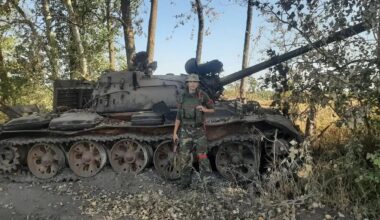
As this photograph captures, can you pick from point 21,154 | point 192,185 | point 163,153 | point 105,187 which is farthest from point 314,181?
point 21,154

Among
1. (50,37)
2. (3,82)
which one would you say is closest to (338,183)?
(50,37)

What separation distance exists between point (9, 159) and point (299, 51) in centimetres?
628

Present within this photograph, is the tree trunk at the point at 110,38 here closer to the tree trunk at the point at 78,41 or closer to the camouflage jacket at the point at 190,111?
the tree trunk at the point at 78,41

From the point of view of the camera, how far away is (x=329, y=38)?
7965 mm

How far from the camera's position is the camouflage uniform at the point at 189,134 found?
8359mm

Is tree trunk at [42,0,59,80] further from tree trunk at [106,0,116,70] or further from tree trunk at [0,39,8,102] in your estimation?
tree trunk at [106,0,116,70]

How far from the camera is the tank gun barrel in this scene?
7793mm

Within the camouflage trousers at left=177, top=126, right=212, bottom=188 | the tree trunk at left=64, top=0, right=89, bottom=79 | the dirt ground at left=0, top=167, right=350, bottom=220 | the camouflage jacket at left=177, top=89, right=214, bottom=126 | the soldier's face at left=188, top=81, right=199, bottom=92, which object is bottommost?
the dirt ground at left=0, top=167, right=350, bottom=220

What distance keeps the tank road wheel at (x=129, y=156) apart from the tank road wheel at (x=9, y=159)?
2.06 m

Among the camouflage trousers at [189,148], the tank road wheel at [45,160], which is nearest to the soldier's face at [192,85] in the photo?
the camouflage trousers at [189,148]

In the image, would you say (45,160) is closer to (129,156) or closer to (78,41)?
(129,156)

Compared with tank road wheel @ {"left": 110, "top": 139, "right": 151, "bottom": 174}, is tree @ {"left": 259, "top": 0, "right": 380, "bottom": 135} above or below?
above

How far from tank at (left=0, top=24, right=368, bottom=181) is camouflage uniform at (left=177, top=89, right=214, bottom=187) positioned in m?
0.38

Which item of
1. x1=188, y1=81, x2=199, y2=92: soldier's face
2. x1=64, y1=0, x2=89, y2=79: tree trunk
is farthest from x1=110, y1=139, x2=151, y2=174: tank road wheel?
x1=64, y1=0, x2=89, y2=79: tree trunk
